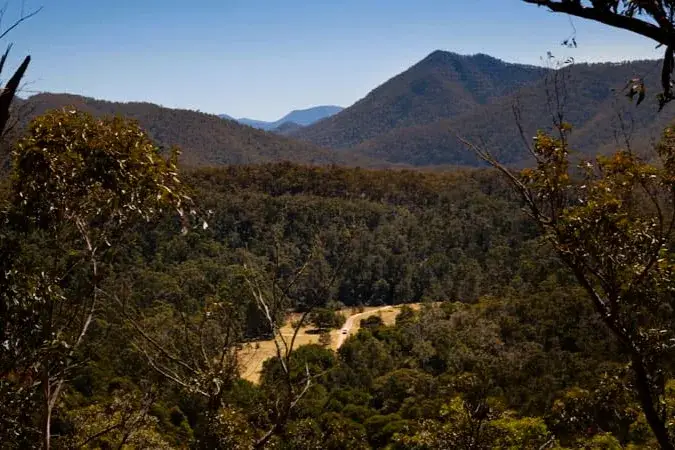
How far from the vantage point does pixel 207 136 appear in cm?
14888

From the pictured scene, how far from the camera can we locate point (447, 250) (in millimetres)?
68250

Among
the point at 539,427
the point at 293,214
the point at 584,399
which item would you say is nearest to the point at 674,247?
the point at 539,427

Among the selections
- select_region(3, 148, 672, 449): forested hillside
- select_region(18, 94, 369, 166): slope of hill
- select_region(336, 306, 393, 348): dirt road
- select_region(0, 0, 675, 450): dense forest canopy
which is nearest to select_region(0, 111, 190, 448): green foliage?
select_region(0, 0, 675, 450): dense forest canopy

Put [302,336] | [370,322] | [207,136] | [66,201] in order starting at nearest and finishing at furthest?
[66,201]
[302,336]
[370,322]
[207,136]

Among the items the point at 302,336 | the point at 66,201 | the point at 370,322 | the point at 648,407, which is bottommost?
the point at 302,336

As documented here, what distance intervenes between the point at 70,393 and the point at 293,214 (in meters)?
48.3

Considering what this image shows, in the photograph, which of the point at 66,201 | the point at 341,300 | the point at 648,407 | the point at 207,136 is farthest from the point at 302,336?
the point at 207,136

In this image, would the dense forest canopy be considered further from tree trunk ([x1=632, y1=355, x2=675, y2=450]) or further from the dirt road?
the dirt road

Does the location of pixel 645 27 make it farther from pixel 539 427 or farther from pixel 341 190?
pixel 341 190

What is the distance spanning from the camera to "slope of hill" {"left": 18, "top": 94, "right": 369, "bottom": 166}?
140250 mm

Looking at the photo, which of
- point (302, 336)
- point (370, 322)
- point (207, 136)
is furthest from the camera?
point (207, 136)

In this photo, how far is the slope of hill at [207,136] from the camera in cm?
14025

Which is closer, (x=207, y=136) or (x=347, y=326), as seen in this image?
(x=347, y=326)

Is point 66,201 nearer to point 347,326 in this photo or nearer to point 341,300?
point 347,326
